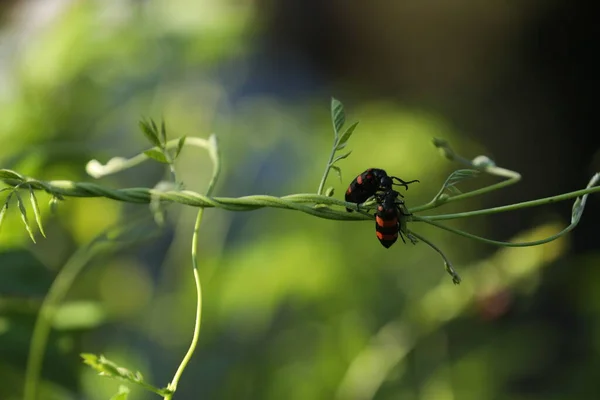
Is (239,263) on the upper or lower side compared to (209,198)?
upper

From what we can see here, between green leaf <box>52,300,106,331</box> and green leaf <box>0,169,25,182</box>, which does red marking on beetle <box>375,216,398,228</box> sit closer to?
green leaf <box>0,169,25,182</box>

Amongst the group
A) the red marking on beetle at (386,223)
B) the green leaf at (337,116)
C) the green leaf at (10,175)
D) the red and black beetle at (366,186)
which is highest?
the green leaf at (337,116)

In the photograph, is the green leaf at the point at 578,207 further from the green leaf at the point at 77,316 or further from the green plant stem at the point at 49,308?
the green leaf at the point at 77,316

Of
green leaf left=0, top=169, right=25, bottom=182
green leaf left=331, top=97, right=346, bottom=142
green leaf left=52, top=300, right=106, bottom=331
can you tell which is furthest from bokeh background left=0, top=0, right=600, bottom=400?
green leaf left=331, top=97, right=346, bottom=142

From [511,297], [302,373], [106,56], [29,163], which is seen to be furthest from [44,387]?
[511,297]

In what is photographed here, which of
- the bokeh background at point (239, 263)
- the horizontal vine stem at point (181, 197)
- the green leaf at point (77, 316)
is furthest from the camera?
the bokeh background at point (239, 263)

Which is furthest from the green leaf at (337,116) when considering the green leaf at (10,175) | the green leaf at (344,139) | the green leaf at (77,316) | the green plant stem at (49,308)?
the green leaf at (77,316)

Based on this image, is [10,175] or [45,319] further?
[45,319]

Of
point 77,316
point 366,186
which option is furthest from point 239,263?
point 366,186

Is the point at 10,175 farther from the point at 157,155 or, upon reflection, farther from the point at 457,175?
the point at 457,175
